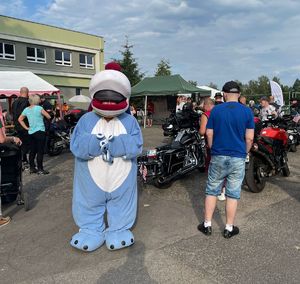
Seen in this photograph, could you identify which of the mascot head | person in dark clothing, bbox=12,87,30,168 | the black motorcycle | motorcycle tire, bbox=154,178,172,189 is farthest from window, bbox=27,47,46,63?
the mascot head

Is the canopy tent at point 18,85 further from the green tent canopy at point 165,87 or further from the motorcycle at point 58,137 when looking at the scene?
the green tent canopy at point 165,87

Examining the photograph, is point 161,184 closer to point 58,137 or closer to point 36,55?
point 58,137

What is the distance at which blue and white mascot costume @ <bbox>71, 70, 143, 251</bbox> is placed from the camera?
12.4ft

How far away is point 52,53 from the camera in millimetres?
33156

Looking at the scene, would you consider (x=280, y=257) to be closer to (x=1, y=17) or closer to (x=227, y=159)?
(x=227, y=159)

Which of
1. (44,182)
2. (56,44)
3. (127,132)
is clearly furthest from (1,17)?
(127,132)

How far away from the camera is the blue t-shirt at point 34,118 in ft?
24.5

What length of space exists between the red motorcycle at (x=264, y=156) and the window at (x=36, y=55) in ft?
93.7

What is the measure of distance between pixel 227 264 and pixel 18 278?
6.39ft

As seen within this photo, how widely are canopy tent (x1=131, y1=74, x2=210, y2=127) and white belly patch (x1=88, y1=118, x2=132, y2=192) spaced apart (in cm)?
1573

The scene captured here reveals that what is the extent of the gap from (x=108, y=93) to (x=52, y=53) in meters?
31.6

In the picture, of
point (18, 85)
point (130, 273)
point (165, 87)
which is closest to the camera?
point (130, 273)

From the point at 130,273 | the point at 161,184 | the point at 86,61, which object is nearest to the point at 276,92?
the point at 161,184

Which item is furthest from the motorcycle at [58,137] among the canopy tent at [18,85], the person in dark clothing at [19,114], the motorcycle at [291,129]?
the motorcycle at [291,129]
